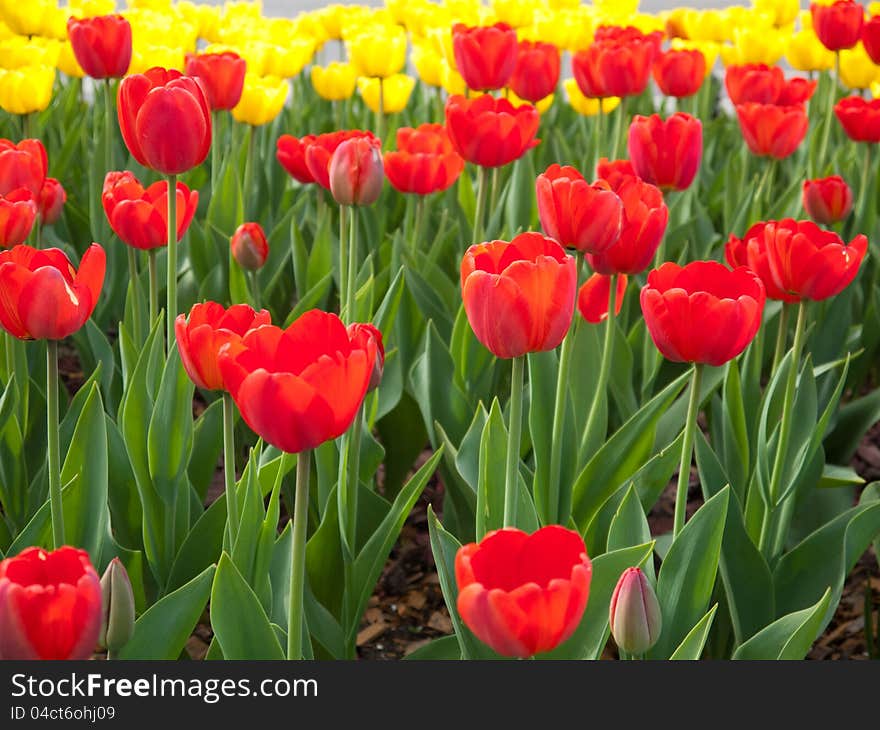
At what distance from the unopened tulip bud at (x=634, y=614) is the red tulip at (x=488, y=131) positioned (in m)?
1.09

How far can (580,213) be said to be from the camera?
1.42 m

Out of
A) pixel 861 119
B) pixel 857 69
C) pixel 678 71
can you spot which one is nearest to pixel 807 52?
pixel 857 69

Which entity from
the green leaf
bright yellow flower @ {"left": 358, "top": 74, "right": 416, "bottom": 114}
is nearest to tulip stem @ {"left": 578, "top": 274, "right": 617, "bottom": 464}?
the green leaf

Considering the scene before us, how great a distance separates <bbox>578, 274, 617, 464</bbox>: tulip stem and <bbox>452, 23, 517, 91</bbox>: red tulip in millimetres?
879

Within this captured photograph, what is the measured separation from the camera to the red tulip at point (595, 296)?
1.67 m

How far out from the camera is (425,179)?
7.20 ft

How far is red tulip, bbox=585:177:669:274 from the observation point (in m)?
1.50

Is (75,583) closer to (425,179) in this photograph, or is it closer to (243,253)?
(243,253)

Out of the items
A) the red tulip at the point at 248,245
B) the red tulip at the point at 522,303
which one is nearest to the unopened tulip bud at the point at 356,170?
the red tulip at the point at 248,245

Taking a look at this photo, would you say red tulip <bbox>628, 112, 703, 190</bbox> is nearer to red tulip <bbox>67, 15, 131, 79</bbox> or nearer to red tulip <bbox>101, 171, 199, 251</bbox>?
red tulip <bbox>101, 171, 199, 251</bbox>

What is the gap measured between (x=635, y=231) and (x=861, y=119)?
1.20 meters

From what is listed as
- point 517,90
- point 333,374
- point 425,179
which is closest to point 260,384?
point 333,374

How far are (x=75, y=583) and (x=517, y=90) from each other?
1.95 metres

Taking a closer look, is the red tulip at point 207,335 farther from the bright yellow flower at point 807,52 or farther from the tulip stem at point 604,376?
the bright yellow flower at point 807,52
